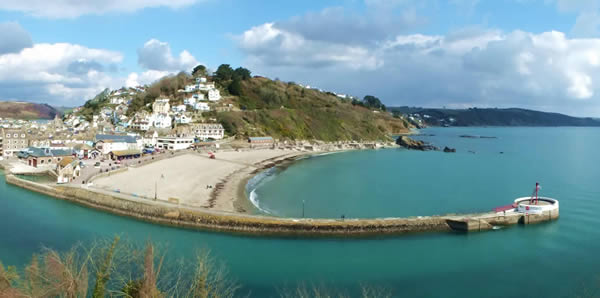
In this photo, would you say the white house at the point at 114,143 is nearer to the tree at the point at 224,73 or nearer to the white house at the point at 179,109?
the white house at the point at 179,109

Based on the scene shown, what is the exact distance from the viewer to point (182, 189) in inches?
1358

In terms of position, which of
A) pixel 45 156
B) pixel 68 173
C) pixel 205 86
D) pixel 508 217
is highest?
pixel 205 86

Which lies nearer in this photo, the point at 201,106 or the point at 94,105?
the point at 201,106

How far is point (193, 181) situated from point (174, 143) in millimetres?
26644

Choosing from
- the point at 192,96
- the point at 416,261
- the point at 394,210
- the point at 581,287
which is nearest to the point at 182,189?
the point at 394,210

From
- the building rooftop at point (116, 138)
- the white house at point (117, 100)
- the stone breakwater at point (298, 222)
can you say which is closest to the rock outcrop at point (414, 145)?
the stone breakwater at point (298, 222)

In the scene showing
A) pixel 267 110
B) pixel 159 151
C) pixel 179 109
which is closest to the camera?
pixel 159 151

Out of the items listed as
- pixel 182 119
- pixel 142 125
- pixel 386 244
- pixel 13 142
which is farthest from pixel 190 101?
pixel 386 244

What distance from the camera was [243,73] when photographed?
11438cm

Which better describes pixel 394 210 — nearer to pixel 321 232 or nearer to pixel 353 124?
pixel 321 232

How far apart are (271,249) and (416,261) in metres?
8.50

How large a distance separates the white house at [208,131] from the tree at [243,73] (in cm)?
4079

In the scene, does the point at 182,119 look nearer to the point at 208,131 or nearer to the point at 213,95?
the point at 208,131

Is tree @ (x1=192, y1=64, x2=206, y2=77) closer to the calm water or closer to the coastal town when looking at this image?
the coastal town
